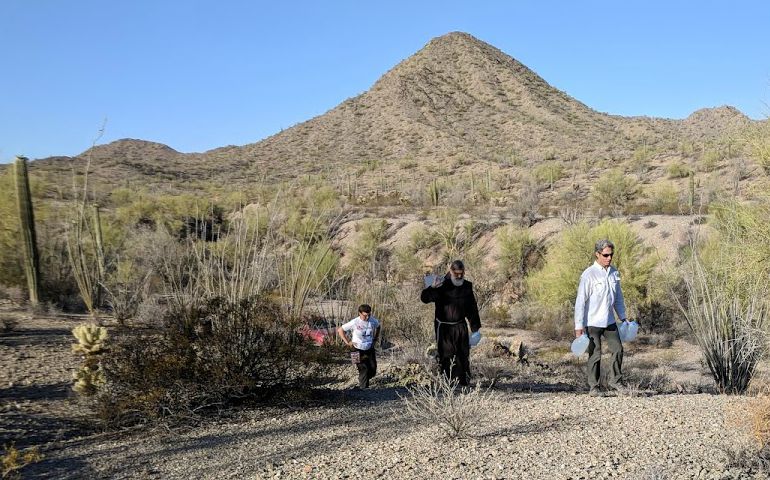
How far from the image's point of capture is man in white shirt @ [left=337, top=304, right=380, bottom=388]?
297 inches

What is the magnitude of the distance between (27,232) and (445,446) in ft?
34.3

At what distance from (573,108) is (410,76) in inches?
793

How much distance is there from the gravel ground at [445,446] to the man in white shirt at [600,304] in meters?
0.60

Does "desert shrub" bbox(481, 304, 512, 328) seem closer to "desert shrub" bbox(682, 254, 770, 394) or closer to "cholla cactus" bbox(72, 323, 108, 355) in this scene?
"desert shrub" bbox(682, 254, 770, 394)

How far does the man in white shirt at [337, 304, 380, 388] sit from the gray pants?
2.66m

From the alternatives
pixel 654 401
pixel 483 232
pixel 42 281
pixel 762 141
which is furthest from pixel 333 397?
pixel 483 232

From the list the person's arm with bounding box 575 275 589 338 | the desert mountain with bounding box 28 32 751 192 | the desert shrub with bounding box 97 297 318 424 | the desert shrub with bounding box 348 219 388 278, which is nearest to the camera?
the desert shrub with bounding box 97 297 318 424

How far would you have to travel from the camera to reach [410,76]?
7475 centimetres

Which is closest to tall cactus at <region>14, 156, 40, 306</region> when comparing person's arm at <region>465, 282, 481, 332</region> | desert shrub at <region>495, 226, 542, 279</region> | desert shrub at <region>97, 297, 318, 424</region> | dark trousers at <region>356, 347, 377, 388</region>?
desert shrub at <region>97, 297, 318, 424</region>

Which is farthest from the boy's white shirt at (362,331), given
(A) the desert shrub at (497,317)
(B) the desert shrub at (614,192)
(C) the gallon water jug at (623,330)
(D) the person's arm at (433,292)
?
(B) the desert shrub at (614,192)

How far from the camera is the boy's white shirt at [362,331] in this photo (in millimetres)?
7543

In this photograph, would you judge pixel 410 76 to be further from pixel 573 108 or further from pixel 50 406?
pixel 50 406

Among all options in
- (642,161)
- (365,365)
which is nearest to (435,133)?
(642,161)

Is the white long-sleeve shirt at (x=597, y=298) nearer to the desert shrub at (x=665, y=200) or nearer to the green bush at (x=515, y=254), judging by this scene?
the green bush at (x=515, y=254)
